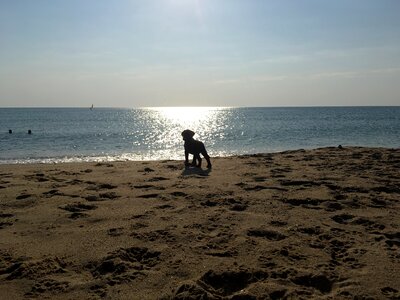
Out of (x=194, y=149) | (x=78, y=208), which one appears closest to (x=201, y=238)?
(x=78, y=208)

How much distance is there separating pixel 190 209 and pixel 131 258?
2.28 m

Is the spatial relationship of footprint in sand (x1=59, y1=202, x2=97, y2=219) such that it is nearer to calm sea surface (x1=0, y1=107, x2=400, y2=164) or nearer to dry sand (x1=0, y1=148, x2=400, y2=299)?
dry sand (x1=0, y1=148, x2=400, y2=299)

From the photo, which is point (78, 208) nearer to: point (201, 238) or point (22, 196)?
point (22, 196)

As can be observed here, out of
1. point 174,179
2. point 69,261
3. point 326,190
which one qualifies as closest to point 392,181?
point 326,190

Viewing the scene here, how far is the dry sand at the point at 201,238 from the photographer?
4.11m

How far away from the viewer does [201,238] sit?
5.49m

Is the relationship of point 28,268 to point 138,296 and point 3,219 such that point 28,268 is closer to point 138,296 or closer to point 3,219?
point 138,296

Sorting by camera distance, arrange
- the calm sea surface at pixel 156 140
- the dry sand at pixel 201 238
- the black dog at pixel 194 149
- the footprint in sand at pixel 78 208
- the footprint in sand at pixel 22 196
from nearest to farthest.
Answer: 1. the dry sand at pixel 201 238
2. the footprint in sand at pixel 78 208
3. the footprint in sand at pixel 22 196
4. the black dog at pixel 194 149
5. the calm sea surface at pixel 156 140

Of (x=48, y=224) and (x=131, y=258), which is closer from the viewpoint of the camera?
(x=131, y=258)

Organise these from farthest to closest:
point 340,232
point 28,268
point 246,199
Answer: point 246,199
point 340,232
point 28,268

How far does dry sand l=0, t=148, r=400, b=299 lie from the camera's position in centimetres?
411

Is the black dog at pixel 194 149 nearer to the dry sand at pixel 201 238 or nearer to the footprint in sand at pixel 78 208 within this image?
the dry sand at pixel 201 238

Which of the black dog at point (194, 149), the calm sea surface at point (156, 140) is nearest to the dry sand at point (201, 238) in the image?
the black dog at point (194, 149)

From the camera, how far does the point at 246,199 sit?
7719mm
